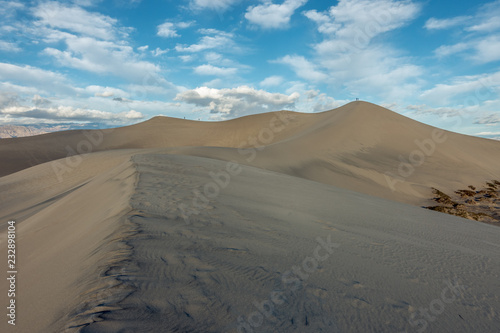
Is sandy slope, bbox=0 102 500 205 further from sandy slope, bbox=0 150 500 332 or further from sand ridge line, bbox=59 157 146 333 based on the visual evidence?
sand ridge line, bbox=59 157 146 333

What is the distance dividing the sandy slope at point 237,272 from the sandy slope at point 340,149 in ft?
27.8

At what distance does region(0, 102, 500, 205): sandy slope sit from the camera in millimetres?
13602

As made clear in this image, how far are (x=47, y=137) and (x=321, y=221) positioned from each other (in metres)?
39.7

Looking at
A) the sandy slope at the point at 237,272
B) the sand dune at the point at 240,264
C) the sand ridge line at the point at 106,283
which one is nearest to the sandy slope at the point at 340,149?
the sand dune at the point at 240,264

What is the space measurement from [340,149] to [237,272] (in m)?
18.5

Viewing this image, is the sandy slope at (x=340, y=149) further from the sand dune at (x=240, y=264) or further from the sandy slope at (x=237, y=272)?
the sandy slope at (x=237, y=272)

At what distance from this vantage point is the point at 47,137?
3422cm

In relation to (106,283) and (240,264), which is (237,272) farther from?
(106,283)

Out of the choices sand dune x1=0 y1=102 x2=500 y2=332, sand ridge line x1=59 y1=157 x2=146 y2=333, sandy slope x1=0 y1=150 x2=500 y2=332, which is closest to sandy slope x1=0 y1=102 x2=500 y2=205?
sand dune x1=0 y1=102 x2=500 y2=332

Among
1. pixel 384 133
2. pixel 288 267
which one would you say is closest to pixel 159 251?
pixel 288 267

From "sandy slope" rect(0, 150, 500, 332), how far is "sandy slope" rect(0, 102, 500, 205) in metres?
8.48

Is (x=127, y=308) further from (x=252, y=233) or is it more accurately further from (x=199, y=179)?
(x=199, y=179)

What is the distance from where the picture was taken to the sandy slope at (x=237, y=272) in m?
1.51

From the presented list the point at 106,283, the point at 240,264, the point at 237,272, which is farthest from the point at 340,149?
the point at 106,283
